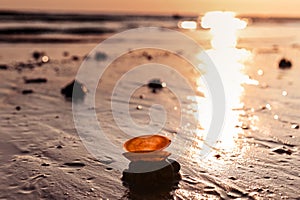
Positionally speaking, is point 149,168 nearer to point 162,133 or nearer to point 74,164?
point 74,164

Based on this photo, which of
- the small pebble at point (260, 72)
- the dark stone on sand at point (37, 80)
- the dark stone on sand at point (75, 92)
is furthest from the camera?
the small pebble at point (260, 72)

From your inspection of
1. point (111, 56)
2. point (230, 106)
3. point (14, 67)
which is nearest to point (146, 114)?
point (230, 106)

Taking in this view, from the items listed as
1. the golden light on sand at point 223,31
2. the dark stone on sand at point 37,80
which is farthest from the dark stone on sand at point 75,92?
the golden light on sand at point 223,31

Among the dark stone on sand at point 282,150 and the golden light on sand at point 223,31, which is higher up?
the golden light on sand at point 223,31

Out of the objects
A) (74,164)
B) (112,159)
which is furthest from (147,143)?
(74,164)

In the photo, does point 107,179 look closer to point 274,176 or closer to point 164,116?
point 274,176

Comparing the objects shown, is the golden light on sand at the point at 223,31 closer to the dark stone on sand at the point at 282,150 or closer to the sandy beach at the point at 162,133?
the sandy beach at the point at 162,133
